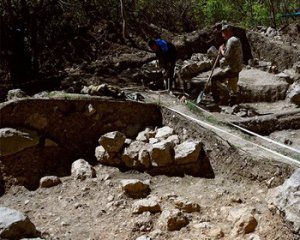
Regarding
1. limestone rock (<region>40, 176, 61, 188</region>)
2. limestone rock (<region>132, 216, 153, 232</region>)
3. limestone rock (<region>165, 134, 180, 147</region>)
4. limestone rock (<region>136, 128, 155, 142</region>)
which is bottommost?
limestone rock (<region>40, 176, 61, 188</region>)

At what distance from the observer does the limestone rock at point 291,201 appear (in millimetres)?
3053

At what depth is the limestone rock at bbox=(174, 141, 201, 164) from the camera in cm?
457

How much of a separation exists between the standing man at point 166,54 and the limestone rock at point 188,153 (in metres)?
2.22

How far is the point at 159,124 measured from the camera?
546cm

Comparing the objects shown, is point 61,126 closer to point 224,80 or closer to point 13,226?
point 13,226

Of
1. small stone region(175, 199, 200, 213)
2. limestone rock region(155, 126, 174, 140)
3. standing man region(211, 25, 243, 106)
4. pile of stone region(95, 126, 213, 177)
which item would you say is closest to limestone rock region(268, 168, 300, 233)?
small stone region(175, 199, 200, 213)

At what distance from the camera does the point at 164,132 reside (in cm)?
515

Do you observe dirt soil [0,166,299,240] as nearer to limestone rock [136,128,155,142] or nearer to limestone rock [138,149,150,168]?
limestone rock [138,149,150,168]

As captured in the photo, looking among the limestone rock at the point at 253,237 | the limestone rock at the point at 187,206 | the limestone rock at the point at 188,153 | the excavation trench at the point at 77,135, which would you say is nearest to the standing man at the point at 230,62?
the excavation trench at the point at 77,135

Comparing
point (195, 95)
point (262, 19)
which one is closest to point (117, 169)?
point (195, 95)

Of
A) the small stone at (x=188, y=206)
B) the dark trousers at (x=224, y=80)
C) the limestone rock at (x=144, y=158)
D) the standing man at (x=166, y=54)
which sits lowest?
the small stone at (x=188, y=206)

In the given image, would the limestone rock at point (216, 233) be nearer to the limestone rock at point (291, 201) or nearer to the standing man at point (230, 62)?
the limestone rock at point (291, 201)

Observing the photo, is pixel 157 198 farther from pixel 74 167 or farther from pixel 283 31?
pixel 283 31

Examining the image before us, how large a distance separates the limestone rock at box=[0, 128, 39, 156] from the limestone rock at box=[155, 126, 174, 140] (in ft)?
5.02
